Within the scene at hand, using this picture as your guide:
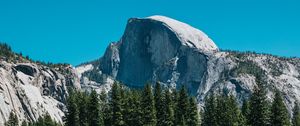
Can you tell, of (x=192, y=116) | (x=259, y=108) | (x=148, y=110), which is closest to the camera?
(x=259, y=108)

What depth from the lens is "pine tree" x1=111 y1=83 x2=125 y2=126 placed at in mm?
110562

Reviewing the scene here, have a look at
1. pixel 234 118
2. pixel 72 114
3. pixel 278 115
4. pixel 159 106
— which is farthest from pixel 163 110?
pixel 72 114

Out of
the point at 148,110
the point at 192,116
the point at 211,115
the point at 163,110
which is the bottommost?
the point at 148,110

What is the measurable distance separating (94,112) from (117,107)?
9.99 meters

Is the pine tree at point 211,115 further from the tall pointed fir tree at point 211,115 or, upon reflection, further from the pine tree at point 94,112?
the pine tree at point 94,112

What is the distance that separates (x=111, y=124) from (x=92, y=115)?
7.13 m

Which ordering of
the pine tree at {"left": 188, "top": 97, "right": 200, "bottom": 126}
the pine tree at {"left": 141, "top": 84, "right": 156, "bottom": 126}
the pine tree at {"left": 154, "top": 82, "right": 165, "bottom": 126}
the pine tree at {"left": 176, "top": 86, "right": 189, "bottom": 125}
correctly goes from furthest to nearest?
the pine tree at {"left": 188, "top": 97, "right": 200, "bottom": 126}
the pine tree at {"left": 176, "top": 86, "right": 189, "bottom": 125}
the pine tree at {"left": 154, "top": 82, "right": 165, "bottom": 126}
the pine tree at {"left": 141, "top": 84, "right": 156, "bottom": 126}

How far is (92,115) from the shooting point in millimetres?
120812

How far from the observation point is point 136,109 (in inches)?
4311

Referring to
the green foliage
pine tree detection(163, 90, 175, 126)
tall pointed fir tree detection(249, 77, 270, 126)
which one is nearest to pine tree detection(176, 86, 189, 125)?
pine tree detection(163, 90, 175, 126)

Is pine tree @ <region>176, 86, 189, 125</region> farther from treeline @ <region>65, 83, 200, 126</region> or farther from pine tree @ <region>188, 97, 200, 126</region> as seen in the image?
pine tree @ <region>188, 97, 200, 126</region>

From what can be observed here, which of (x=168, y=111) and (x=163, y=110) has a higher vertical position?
(x=163, y=110)

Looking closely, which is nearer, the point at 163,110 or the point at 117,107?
the point at 163,110

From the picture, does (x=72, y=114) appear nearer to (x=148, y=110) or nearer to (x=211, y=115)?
(x=148, y=110)
